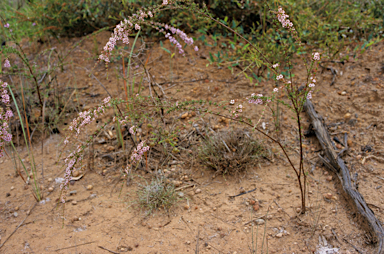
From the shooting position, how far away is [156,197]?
248 centimetres

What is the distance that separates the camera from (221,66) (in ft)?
12.7

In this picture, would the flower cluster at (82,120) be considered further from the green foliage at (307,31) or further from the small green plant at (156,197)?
the green foliage at (307,31)

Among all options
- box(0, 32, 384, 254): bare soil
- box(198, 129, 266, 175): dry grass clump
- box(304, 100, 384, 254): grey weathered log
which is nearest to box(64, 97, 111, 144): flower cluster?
box(0, 32, 384, 254): bare soil

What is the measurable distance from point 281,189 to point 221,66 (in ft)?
6.30

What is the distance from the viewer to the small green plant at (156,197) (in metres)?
2.46

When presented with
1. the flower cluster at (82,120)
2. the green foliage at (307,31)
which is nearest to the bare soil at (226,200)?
the green foliage at (307,31)

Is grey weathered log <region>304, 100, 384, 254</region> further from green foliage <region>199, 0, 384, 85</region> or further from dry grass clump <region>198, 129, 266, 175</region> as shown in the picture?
green foliage <region>199, 0, 384, 85</region>

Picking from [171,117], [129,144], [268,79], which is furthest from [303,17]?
[129,144]

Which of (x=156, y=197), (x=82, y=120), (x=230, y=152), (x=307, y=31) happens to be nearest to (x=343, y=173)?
(x=230, y=152)

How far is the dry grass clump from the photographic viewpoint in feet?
8.81

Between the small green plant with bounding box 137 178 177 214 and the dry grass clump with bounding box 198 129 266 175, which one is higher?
the dry grass clump with bounding box 198 129 266 175

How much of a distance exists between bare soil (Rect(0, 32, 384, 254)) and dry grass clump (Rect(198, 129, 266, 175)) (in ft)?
0.29

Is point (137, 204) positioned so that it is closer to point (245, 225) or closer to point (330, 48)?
point (245, 225)

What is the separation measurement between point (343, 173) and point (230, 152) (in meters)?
0.95
